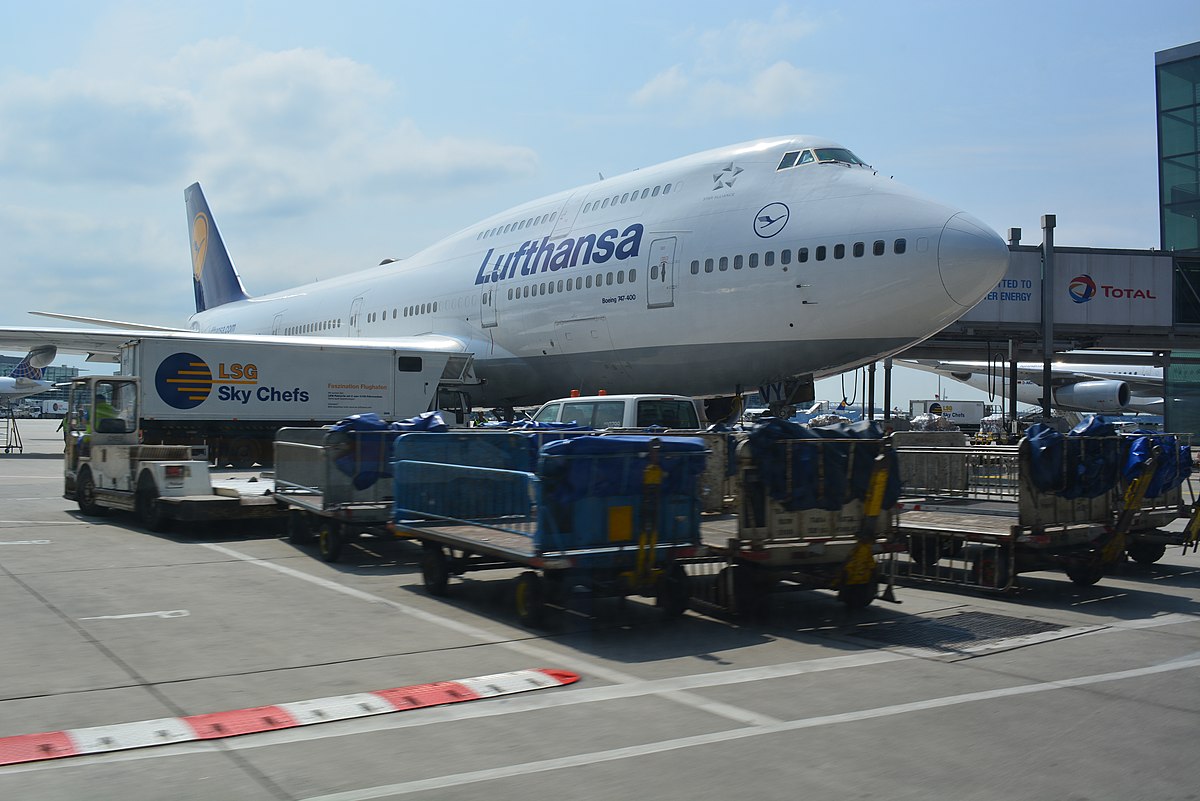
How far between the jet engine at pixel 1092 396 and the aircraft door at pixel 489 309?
4001 cm

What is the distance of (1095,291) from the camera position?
3844 cm

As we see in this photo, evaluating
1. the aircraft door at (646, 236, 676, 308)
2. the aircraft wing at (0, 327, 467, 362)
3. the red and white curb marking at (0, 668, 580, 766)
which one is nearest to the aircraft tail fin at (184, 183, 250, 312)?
the aircraft wing at (0, 327, 467, 362)

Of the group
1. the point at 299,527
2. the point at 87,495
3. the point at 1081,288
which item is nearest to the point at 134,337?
the point at 87,495

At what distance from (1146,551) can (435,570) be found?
8.07 m

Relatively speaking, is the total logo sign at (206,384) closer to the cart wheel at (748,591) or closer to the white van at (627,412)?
the white van at (627,412)

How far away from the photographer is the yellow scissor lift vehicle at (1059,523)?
9.49 metres

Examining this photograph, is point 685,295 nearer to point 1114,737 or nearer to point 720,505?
point 720,505

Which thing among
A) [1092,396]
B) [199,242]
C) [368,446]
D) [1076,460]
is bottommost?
[368,446]

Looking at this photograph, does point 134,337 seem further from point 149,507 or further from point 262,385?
point 149,507

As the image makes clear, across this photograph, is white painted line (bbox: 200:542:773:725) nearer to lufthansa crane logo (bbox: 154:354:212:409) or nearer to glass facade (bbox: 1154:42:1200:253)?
lufthansa crane logo (bbox: 154:354:212:409)

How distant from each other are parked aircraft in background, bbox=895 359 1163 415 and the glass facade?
27.0 feet

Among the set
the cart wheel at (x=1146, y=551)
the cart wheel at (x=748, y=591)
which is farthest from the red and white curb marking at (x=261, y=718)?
the cart wheel at (x=1146, y=551)

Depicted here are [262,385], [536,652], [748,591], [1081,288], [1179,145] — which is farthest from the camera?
[1179,145]

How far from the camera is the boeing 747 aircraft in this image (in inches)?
624
